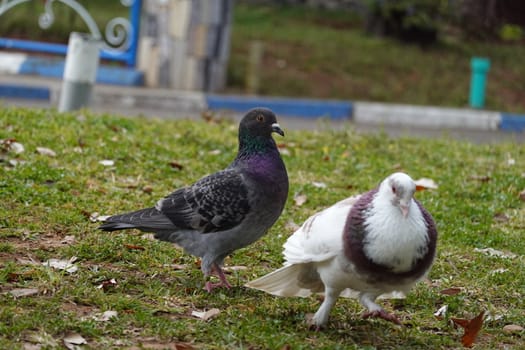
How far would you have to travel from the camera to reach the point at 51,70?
1327 centimetres

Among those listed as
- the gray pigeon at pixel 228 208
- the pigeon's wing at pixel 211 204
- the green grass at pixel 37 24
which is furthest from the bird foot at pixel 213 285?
the green grass at pixel 37 24

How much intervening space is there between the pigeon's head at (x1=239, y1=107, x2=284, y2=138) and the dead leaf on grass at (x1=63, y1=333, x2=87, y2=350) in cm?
145

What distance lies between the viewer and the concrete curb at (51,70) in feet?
42.8

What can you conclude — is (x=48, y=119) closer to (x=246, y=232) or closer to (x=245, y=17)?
(x=246, y=232)

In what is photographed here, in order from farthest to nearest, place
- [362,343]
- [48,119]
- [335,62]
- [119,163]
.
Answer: [335,62]
[48,119]
[119,163]
[362,343]

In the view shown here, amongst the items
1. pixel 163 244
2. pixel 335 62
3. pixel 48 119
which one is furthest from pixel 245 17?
pixel 163 244

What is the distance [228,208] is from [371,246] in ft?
3.46

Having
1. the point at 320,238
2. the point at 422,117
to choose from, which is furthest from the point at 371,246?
the point at 422,117

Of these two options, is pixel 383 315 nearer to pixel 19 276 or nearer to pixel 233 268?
pixel 233 268

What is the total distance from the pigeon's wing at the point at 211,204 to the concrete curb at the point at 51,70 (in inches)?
336

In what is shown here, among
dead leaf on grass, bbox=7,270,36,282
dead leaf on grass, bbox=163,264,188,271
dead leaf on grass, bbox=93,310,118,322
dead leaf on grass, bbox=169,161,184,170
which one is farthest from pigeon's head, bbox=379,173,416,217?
dead leaf on grass, bbox=169,161,184,170

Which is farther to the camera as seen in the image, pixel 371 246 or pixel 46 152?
pixel 46 152

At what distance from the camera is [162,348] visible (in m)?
3.66

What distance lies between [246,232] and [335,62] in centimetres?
1035
